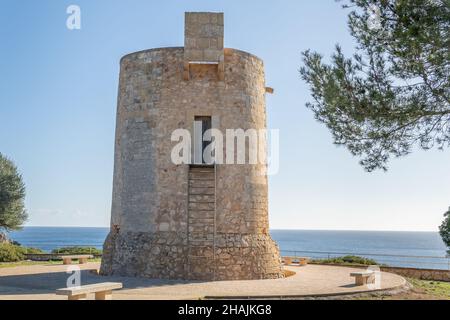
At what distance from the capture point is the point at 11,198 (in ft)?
96.3

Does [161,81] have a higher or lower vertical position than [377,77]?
higher

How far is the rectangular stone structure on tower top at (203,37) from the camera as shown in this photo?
15.2m

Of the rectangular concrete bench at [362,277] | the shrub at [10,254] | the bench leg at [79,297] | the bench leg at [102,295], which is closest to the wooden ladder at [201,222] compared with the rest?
the rectangular concrete bench at [362,277]

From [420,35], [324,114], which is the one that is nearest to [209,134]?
[324,114]

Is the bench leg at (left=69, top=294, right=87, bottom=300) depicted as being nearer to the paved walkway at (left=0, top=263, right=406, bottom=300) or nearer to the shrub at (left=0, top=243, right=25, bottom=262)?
the paved walkway at (left=0, top=263, right=406, bottom=300)

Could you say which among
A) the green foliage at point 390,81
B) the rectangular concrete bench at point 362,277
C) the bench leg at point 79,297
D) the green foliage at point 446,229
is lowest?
the rectangular concrete bench at point 362,277

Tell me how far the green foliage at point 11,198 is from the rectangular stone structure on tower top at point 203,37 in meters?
19.5

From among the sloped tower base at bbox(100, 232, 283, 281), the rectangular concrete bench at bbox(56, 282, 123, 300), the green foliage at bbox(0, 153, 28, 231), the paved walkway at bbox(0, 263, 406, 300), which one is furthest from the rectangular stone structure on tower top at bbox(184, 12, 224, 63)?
the green foliage at bbox(0, 153, 28, 231)

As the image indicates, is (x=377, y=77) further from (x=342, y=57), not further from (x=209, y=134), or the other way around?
(x=209, y=134)

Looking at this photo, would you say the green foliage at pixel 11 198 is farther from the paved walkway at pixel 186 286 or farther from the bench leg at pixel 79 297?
the bench leg at pixel 79 297

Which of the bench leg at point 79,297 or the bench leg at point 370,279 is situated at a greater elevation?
the bench leg at point 79,297

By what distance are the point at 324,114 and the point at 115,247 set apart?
27.3 ft

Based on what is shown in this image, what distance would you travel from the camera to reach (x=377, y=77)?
35.8ft

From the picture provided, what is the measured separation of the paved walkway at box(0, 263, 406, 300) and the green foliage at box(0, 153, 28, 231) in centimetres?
1442
